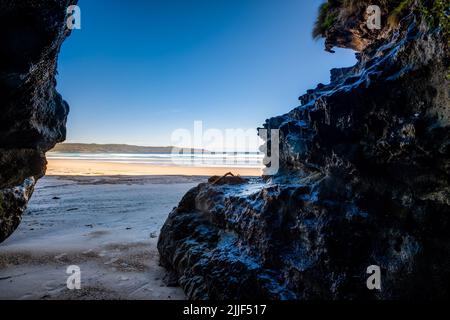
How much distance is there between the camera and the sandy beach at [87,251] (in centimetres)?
408

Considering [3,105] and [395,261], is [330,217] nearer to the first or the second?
[395,261]

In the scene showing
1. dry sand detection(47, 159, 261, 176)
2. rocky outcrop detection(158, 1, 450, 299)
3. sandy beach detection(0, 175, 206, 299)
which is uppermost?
rocky outcrop detection(158, 1, 450, 299)

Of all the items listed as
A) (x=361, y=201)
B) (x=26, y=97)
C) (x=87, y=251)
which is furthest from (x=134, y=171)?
(x=361, y=201)

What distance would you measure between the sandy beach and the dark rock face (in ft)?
3.35

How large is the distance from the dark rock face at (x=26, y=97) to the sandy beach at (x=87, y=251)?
1.02 m

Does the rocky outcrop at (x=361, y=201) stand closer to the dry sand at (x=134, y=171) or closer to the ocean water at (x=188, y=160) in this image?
the dry sand at (x=134, y=171)

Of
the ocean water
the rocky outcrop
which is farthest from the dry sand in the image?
the rocky outcrop

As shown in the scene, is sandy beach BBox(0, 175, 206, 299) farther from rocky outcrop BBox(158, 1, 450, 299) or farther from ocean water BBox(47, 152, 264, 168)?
ocean water BBox(47, 152, 264, 168)

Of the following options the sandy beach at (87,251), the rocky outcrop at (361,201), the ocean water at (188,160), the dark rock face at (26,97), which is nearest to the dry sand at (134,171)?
the ocean water at (188,160)

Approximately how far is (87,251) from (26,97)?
3303 millimetres

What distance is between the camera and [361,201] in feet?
10.00

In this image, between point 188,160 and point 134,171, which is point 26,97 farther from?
point 188,160

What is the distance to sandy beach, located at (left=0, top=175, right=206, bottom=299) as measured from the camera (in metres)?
4.08
